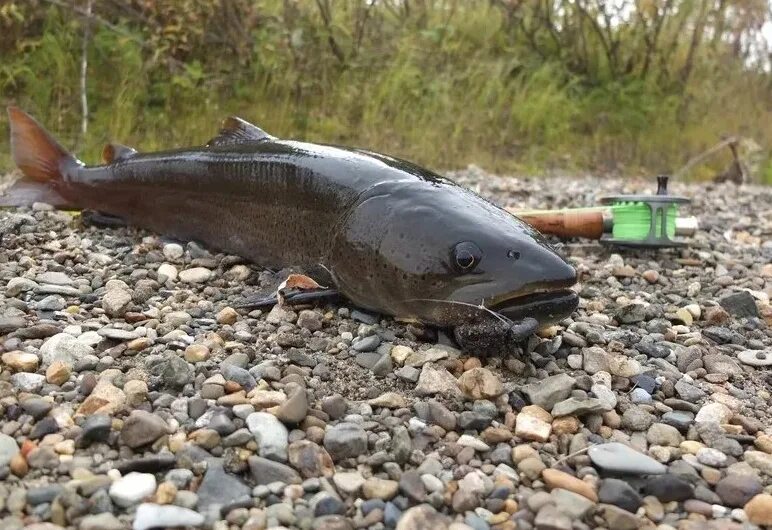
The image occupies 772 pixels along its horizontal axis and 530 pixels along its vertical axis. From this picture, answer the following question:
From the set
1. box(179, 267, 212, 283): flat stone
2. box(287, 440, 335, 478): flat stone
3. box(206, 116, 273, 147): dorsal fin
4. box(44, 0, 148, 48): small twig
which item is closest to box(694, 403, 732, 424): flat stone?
box(287, 440, 335, 478): flat stone

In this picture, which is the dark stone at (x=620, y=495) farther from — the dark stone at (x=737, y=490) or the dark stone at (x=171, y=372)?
the dark stone at (x=171, y=372)

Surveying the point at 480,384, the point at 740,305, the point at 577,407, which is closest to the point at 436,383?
the point at 480,384

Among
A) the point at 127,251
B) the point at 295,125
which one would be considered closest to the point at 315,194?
the point at 127,251

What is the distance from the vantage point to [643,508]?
2074 millimetres

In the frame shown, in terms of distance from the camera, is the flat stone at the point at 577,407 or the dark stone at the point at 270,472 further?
the flat stone at the point at 577,407

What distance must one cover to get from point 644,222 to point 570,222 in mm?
460

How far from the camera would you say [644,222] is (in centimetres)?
464

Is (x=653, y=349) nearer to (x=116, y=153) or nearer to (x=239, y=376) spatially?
(x=239, y=376)

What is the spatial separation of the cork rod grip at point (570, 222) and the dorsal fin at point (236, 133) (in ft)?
5.75

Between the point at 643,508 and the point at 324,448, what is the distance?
0.96 m

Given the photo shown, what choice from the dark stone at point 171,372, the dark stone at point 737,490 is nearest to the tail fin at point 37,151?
the dark stone at point 171,372

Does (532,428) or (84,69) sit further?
(84,69)

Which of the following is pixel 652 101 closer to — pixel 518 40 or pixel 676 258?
pixel 518 40

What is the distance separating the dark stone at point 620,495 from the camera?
2064 mm
